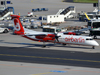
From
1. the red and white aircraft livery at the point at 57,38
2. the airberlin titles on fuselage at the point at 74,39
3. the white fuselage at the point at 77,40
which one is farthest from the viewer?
the airberlin titles on fuselage at the point at 74,39

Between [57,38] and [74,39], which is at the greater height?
[57,38]

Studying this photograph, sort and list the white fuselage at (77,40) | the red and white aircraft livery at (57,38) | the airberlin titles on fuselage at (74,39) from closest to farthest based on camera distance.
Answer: the white fuselage at (77,40), the red and white aircraft livery at (57,38), the airberlin titles on fuselage at (74,39)

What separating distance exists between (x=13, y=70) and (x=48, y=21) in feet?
224

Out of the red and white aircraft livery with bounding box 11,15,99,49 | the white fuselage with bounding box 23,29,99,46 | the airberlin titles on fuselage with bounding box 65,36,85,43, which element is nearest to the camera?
the white fuselage with bounding box 23,29,99,46

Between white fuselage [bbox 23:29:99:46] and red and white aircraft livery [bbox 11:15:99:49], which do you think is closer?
white fuselage [bbox 23:29:99:46]

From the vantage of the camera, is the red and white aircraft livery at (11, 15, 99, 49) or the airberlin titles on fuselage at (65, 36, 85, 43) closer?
the red and white aircraft livery at (11, 15, 99, 49)

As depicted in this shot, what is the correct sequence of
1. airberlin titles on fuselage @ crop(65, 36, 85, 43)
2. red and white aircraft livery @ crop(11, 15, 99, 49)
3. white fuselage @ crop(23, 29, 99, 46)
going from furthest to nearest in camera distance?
1. airberlin titles on fuselage @ crop(65, 36, 85, 43)
2. red and white aircraft livery @ crop(11, 15, 99, 49)
3. white fuselage @ crop(23, 29, 99, 46)

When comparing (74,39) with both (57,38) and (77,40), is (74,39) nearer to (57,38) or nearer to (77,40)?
(77,40)

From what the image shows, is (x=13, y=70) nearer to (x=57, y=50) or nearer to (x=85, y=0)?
(x=57, y=50)

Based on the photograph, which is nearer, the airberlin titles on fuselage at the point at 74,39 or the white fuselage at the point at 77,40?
the white fuselage at the point at 77,40

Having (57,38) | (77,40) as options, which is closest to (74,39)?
(77,40)

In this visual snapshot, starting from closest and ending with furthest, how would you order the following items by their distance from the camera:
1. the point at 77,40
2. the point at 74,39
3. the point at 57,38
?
1. the point at 77,40
2. the point at 74,39
3. the point at 57,38

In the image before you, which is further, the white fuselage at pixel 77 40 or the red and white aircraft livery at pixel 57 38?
the red and white aircraft livery at pixel 57 38

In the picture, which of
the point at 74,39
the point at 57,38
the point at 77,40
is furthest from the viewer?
the point at 57,38
